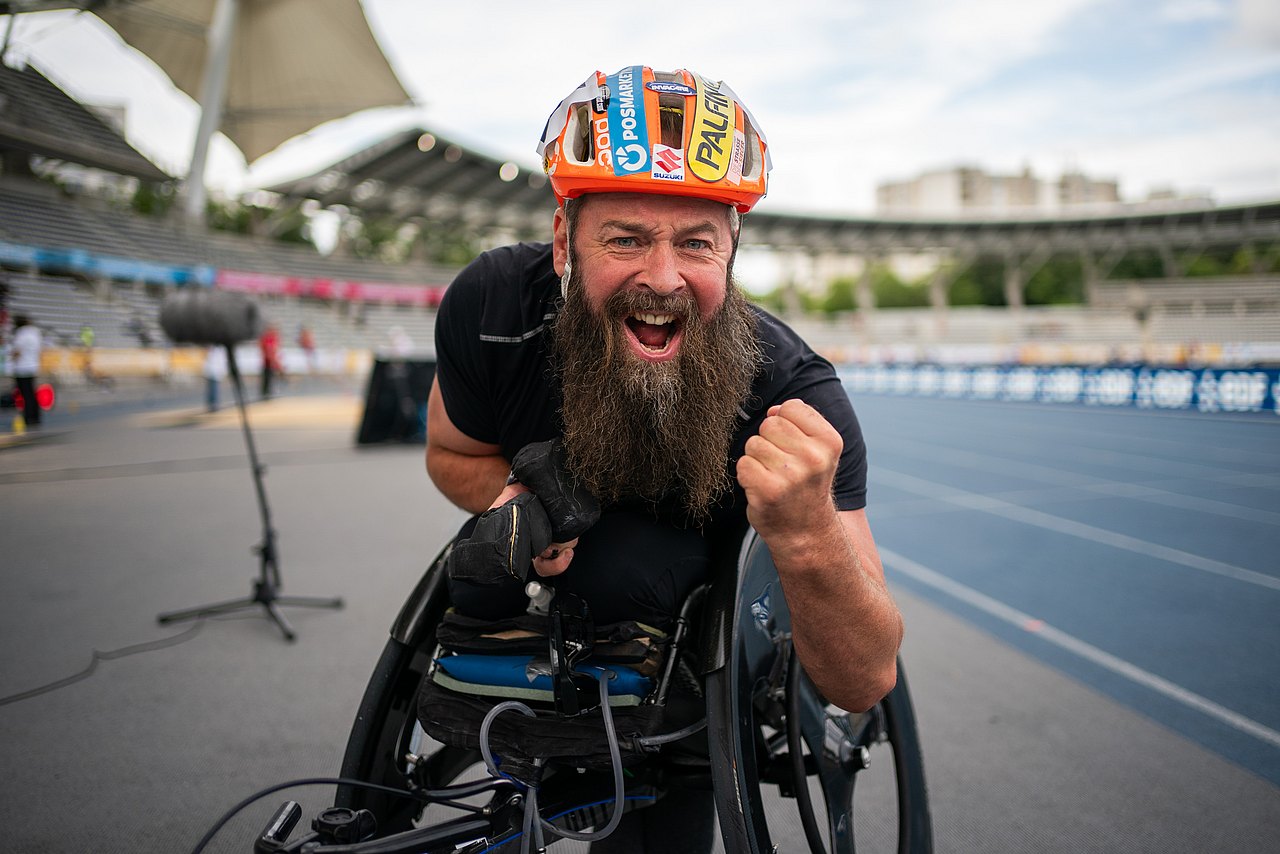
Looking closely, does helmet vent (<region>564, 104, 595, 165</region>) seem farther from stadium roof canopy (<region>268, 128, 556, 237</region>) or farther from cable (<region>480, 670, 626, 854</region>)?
stadium roof canopy (<region>268, 128, 556, 237</region>)

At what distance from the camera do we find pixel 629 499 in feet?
5.33

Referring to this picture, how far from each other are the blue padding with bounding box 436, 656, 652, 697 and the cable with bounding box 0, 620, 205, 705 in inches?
97.0

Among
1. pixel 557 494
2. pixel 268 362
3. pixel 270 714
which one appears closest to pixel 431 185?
pixel 268 362

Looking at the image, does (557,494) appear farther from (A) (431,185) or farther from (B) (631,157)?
(A) (431,185)

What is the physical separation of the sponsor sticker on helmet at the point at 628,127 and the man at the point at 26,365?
11.2 m

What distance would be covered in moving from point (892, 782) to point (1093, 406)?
1673cm

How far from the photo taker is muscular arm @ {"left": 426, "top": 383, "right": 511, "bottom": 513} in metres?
1.84

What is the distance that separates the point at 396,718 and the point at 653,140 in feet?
4.32

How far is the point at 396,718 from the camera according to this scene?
61.7 inches

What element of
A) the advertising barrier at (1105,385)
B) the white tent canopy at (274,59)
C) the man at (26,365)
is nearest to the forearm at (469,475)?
the man at (26,365)

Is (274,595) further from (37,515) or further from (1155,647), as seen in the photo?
(1155,647)

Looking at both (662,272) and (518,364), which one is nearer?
(662,272)

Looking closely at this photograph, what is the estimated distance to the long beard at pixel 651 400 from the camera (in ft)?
4.90

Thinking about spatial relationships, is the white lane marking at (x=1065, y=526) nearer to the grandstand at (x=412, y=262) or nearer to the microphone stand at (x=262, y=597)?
the microphone stand at (x=262, y=597)
